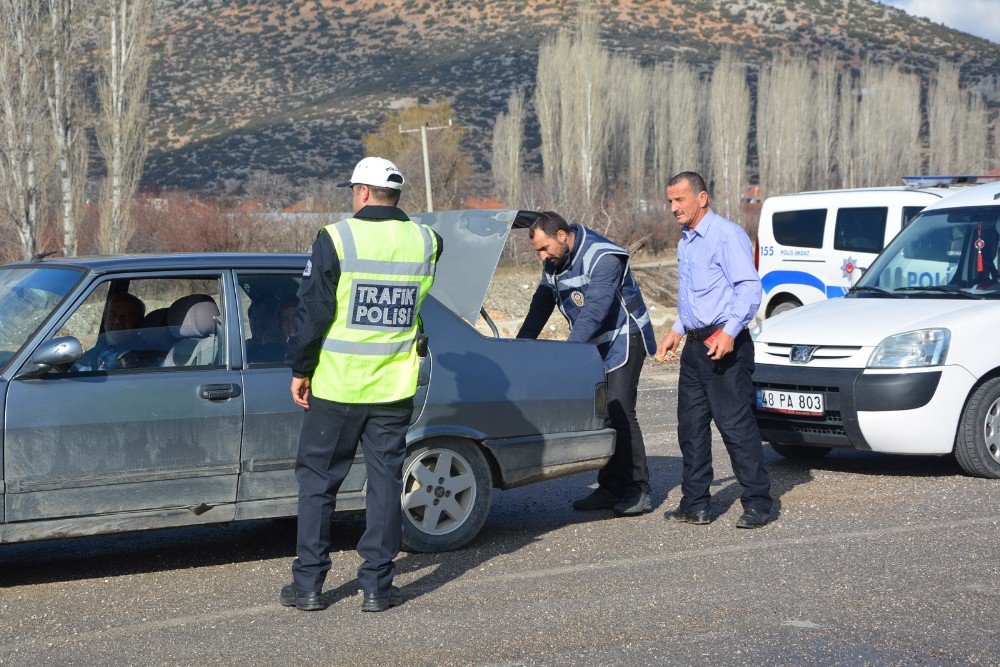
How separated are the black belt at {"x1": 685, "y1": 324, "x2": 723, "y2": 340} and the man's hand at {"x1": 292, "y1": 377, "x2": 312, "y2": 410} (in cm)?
253

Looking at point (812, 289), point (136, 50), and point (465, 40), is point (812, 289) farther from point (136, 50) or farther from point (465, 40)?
point (465, 40)

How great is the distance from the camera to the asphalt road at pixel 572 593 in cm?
470

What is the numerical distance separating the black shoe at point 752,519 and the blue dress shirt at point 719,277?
1.02 m

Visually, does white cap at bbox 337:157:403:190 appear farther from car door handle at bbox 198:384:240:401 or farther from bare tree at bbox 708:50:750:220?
bare tree at bbox 708:50:750:220

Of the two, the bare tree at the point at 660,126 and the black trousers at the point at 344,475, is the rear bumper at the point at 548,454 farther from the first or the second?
the bare tree at the point at 660,126

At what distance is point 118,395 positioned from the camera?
216 inches

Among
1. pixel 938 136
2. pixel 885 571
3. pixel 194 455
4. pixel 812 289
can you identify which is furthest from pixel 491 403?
pixel 938 136

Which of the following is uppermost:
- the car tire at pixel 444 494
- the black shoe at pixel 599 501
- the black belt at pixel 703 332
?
the black belt at pixel 703 332

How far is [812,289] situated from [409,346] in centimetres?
1267

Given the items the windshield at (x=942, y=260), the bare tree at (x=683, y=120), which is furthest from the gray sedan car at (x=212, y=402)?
the bare tree at (x=683, y=120)

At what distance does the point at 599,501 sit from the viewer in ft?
24.5

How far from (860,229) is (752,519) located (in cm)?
1050

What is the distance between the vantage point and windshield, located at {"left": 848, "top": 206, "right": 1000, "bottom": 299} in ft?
28.1

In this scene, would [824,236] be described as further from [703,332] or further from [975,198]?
[703,332]
